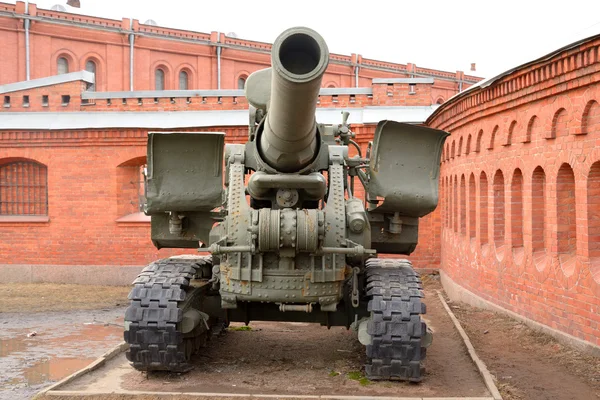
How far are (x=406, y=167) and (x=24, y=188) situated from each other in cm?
1203

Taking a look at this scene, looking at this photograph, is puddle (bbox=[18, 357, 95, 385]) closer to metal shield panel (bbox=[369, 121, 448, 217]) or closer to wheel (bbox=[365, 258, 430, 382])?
wheel (bbox=[365, 258, 430, 382])

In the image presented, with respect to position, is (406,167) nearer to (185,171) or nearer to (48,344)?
(185,171)

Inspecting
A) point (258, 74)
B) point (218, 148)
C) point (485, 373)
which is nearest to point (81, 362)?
point (218, 148)

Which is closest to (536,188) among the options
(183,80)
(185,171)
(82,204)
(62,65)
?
(185,171)

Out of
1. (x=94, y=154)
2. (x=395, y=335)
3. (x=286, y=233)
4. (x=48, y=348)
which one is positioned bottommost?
(x=48, y=348)

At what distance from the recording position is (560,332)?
8523 mm

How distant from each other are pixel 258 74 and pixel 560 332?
420 cm

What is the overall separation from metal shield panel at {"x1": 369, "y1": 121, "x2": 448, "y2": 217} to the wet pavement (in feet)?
12.0

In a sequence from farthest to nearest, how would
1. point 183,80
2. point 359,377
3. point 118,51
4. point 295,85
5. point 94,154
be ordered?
1. point 183,80
2. point 118,51
3. point 94,154
4. point 359,377
5. point 295,85

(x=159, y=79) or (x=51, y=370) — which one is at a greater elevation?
(x=159, y=79)

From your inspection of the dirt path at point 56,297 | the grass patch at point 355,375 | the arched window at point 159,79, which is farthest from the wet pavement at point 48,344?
the arched window at point 159,79

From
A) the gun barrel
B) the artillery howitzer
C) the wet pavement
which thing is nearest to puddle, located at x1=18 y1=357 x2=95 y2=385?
the wet pavement

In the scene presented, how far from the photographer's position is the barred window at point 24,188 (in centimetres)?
1736

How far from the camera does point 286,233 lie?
665 centimetres
